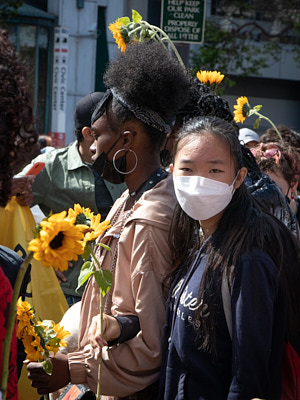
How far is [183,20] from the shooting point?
5.97 metres

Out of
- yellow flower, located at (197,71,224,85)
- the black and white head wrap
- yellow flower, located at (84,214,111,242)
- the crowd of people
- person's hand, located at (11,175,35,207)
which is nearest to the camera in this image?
yellow flower, located at (84,214,111,242)

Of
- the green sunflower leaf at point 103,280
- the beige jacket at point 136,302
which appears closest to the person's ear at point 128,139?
the beige jacket at point 136,302

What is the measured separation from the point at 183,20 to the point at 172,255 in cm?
367

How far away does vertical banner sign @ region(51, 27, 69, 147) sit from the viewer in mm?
14266

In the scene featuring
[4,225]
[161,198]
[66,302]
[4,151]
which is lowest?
[66,302]

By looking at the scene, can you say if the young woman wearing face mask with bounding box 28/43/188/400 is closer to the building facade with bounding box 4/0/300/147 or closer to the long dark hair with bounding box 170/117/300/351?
the long dark hair with bounding box 170/117/300/351

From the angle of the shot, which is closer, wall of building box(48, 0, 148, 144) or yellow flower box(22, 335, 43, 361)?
Answer: yellow flower box(22, 335, 43, 361)

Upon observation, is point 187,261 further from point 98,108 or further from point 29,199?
point 29,199

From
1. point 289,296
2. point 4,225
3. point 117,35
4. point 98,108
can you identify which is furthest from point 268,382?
point 4,225

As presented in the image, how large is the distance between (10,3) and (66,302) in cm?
1045

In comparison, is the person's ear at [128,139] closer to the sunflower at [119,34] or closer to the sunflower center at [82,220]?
the sunflower center at [82,220]

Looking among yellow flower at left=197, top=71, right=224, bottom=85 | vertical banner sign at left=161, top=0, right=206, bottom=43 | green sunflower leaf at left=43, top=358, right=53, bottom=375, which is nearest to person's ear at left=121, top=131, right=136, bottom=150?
yellow flower at left=197, top=71, right=224, bottom=85

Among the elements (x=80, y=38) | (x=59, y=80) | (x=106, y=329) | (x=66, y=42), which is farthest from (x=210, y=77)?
(x=80, y=38)

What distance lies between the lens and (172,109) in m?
3.05
